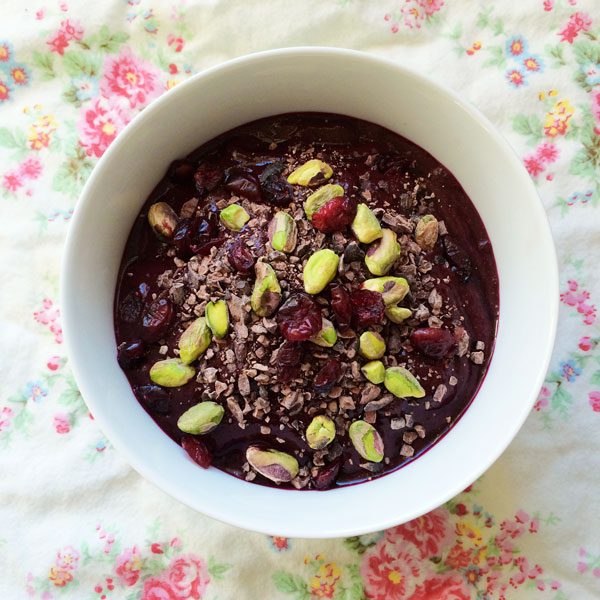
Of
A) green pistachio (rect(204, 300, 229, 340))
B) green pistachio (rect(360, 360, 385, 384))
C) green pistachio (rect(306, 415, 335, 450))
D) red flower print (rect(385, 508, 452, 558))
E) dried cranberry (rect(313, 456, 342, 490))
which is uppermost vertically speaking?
green pistachio (rect(204, 300, 229, 340))

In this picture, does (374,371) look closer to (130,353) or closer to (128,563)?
(130,353)

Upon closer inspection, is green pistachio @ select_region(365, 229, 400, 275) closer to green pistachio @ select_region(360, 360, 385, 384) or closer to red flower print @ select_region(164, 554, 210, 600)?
green pistachio @ select_region(360, 360, 385, 384)

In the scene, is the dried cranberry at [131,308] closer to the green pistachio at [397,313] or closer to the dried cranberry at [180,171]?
the dried cranberry at [180,171]

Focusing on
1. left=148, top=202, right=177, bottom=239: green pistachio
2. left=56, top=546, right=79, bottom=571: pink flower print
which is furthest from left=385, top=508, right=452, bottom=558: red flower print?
left=148, top=202, right=177, bottom=239: green pistachio

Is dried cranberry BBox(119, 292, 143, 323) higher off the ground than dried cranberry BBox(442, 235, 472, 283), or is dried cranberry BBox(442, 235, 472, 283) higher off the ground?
dried cranberry BBox(442, 235, 472, 283)

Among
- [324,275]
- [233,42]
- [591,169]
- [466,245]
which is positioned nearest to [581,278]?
[591,169]

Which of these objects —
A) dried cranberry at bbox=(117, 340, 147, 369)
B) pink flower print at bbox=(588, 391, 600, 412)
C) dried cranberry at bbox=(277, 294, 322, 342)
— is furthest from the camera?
pink flower print at bbox=(588, 391, 600, 412)
